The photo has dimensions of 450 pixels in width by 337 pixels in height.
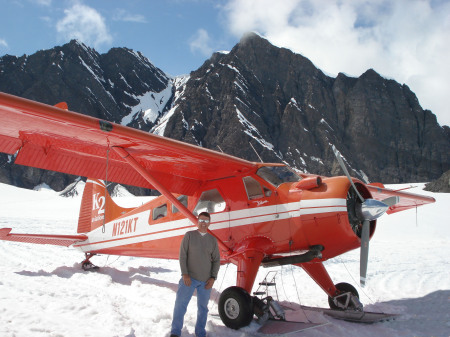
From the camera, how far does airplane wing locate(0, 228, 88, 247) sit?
23.4ft

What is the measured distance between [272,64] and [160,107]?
6172cm

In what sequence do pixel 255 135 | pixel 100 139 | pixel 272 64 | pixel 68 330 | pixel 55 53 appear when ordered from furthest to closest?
pixel 55 53, pixel 272 64, pixel 255 135, pixel 100 139, pixel 68 330

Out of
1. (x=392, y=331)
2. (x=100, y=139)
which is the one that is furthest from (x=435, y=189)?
(x=100, y=139)

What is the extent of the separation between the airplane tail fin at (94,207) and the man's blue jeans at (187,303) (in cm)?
536

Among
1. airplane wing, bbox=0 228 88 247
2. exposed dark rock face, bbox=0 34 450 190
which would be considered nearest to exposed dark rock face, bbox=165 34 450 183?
exposed dark rock face, bbox=0 34 450 190

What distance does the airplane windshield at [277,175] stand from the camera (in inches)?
232

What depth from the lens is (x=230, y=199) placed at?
621cm

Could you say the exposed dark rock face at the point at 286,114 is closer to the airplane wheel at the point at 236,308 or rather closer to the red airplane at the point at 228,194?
the red airplane at the point at 228,194

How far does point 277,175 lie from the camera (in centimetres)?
597

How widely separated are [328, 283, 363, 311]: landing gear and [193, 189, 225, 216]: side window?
2.70 metres

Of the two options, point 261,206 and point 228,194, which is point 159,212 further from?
point 261,206

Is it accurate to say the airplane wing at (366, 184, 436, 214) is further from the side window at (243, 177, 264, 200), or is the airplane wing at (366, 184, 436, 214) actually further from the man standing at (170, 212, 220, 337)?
the man standing at (170, 212, 220, 337)

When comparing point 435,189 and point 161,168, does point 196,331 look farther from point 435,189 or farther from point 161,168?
point 435,189

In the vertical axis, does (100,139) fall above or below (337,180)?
above
